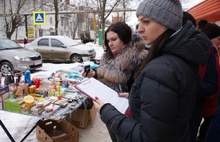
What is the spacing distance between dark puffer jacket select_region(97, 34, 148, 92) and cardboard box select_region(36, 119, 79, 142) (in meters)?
1.15

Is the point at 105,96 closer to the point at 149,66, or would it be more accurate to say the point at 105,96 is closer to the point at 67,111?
the point at 149,66

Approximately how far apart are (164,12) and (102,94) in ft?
2.54

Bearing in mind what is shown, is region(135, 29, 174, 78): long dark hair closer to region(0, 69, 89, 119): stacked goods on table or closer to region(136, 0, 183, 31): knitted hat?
region(136, 0, 183, 31): knitted hat

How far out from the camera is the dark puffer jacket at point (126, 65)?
6.66 feet

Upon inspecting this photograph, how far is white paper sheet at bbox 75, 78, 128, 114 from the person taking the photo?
1.40 meters

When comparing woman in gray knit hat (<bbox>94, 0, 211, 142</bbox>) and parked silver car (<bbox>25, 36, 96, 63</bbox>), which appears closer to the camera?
woman in gray knit hat (<bbox>94, 0, 211, 142</bbox>)

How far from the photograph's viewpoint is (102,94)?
4.76 feet

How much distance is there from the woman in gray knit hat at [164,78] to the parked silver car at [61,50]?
916 centimetres

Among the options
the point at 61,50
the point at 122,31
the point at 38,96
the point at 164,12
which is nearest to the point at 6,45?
the point at 61,50

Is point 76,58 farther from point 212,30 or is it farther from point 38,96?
point 212,30

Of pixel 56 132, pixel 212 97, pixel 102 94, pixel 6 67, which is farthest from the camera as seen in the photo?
pixel 6 67

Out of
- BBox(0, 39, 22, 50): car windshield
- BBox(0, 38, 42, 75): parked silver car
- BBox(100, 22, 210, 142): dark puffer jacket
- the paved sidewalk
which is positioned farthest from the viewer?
BBox(0, 39, 22, 50): car windshield

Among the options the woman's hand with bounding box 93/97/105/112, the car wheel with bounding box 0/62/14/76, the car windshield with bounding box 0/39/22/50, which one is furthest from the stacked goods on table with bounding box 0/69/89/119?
the car windshield with bounding box 0/39/22/50

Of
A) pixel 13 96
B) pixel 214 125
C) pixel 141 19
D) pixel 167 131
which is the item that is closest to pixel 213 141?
pixel 214 125
